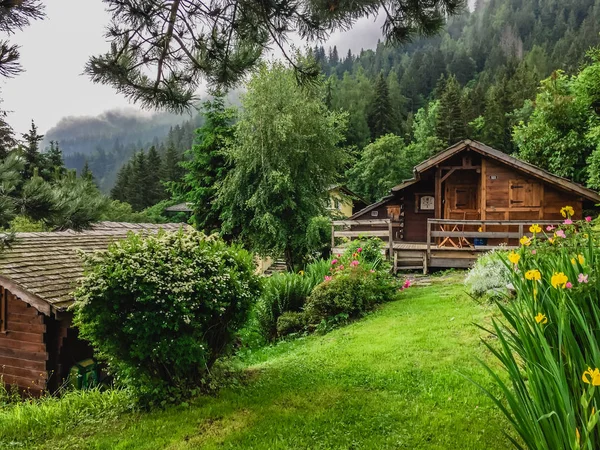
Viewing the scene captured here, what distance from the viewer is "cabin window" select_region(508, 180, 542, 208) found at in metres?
15.6

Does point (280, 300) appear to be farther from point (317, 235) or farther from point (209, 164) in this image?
point (209, 164)

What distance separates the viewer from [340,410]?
11.9ft

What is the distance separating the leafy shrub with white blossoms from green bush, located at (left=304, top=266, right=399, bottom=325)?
3631 mm

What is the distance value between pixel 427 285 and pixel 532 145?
14666 mm

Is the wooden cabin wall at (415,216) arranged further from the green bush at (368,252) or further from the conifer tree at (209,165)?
the green bush at (368,252)

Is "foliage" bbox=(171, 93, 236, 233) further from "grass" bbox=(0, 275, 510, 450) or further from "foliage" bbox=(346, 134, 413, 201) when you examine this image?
"foliage" bbox=(346, 134, 413, 201)

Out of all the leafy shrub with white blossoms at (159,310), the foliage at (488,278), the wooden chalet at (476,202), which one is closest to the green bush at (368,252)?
the wooden chalet at (476,202)

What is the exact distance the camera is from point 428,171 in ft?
58.3

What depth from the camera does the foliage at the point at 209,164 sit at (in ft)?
61.9

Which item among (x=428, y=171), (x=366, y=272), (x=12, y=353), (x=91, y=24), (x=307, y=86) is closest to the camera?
(x=91, y=24)

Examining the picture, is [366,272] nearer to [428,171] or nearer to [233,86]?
[233,86]

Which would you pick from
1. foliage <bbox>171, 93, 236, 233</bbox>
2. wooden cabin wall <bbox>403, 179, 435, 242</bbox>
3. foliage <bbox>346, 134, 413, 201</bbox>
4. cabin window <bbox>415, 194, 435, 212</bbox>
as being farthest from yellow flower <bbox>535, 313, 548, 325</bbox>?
foliage <bbox>346, 134, 413, 201</bbox>

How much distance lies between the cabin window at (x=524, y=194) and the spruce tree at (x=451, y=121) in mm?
30062

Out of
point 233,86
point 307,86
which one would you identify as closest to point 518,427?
point 307,86
